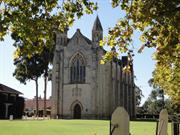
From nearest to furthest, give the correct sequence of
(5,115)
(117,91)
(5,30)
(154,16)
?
(5,30)
(154,16)
(5,115)
(117,91)

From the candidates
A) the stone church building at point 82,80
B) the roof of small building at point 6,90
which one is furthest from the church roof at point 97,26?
the roof of small building at point 6,90

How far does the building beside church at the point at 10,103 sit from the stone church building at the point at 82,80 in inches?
290

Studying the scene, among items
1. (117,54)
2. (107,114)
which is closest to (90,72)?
(107,114)

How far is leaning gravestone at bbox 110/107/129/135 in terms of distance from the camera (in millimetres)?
6547

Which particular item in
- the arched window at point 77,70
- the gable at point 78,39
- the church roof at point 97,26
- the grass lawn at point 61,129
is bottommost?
the grass lawn at point 61,129

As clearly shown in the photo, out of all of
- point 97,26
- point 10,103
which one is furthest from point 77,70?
point 10,103

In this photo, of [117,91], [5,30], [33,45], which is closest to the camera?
[5,30]

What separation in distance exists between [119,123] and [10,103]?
6773 cm

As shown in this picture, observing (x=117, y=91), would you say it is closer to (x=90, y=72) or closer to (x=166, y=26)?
(x=90, y=72)

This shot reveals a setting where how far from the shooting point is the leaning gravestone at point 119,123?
655 cm

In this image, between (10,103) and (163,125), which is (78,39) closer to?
(10,103)

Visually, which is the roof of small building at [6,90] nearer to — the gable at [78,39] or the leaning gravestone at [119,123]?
the gable at [78,39]

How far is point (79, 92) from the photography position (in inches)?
3078

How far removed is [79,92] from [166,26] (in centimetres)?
6657
